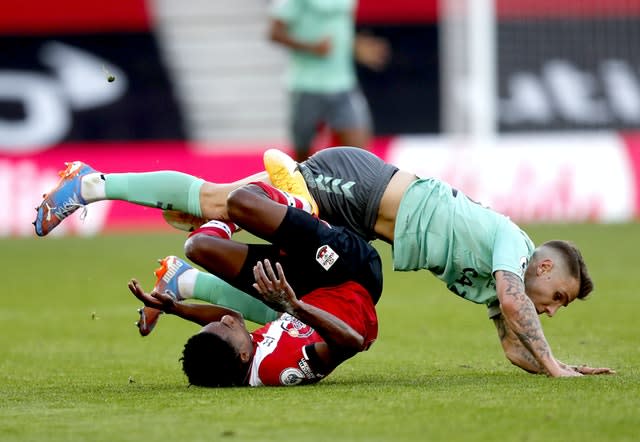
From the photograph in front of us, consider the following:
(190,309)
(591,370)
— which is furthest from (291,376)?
(591,370)

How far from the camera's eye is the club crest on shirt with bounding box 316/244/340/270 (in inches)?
289

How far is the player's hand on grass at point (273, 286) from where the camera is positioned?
6.83 meters

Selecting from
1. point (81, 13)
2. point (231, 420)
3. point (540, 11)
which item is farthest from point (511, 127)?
point (231, 420)

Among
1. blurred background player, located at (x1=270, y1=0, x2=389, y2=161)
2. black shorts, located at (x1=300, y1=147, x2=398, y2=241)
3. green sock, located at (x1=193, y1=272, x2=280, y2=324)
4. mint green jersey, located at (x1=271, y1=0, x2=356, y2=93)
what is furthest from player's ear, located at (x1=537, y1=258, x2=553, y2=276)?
mint green jersey, located at (x1=271, y1=0, x2=356, y2=93)

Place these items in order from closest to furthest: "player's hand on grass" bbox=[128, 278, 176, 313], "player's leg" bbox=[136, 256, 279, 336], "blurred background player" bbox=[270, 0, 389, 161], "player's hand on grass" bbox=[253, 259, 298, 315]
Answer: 1. "player's hand on grass" bbox=[253, 259, 298, 315]
2. "player's hand on grass" bbox=[128, 278, 176, 313]
3. "player's leg" bbox=[136, 256, 279, 336]
4. "blurred background player" bbox=[270, 0, 389, 161]

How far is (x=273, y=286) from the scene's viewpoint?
6.85 m

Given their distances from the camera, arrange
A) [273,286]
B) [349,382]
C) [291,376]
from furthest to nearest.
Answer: [349,382] < [291,376] < [273,286]

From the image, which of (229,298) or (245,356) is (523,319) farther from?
(229,298)

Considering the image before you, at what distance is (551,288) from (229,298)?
1885 mm

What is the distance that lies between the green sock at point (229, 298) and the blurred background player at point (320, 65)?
686cm

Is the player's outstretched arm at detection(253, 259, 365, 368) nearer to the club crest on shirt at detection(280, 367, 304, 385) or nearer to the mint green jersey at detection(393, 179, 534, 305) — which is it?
the club crest on shirt at detection(280, 367, 304, 385)

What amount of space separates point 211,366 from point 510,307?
1602 mm

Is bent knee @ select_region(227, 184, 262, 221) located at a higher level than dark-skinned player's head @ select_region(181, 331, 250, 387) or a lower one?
higher

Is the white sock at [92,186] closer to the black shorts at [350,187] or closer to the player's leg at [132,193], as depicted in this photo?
the player's leg at [132,193]
